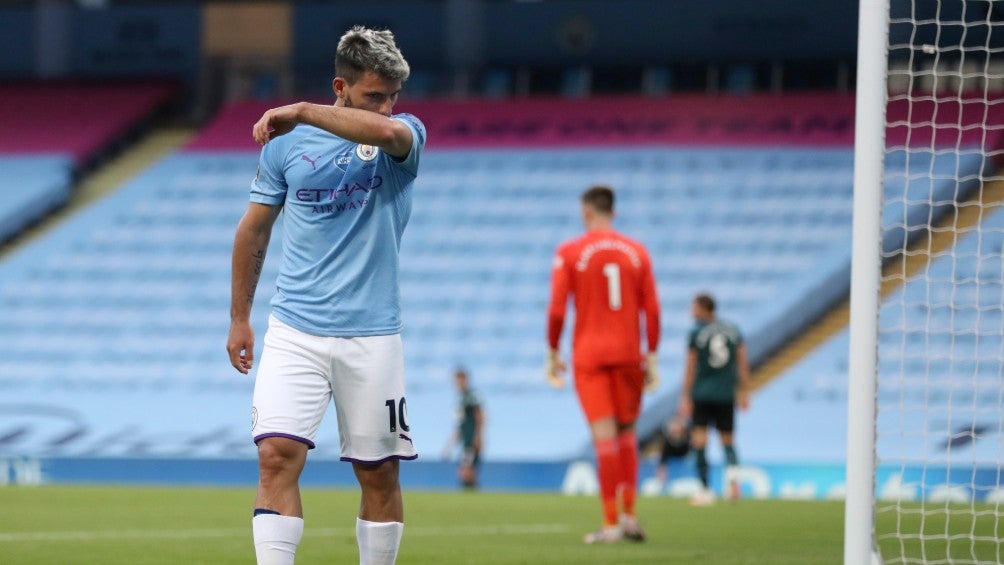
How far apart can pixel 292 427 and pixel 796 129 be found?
2247 cm

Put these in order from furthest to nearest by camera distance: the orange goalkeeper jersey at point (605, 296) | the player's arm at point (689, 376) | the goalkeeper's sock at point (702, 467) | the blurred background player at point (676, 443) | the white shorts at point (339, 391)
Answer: the blurred background player at point (676, 443) < the player's arm at point (689, 376) < the goalkeeper's sock at point (702, 467) < the orange goalkeeper jersey at point (605, 296) < the white shorts at point (339, 391)

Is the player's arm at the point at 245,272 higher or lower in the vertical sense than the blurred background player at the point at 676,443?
higher

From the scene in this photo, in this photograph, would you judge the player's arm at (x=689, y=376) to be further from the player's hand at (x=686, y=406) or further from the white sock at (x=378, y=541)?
the white sock at (x=378, y=541)

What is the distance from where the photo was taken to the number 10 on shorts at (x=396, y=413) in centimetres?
521

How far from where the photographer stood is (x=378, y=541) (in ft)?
17.4

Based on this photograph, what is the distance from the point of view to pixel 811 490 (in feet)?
60.3

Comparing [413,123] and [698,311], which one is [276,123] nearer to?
[413,123]

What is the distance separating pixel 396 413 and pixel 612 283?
4671mm

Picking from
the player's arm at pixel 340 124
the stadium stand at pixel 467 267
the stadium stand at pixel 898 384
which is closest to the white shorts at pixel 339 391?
the player's arm at pixel 340 124

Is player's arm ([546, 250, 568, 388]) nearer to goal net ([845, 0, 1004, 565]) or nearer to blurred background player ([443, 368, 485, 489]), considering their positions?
goal net ([845, 0, 1004, 565])

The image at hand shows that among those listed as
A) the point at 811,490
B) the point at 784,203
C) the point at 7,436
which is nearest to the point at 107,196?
the point at 7,436

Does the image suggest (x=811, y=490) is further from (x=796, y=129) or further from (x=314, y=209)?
(x=314, y=209)

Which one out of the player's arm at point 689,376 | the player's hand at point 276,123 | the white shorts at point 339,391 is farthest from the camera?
the player's arm at point 689,376


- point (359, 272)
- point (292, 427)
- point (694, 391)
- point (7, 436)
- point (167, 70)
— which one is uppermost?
point (167, 70)
